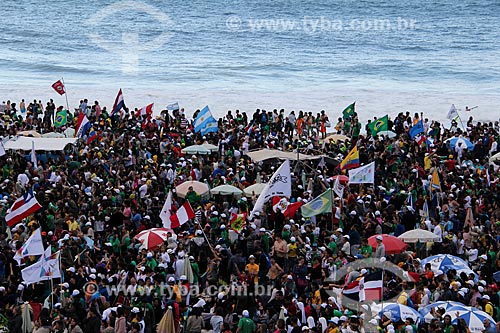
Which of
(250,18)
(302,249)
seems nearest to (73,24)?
(250,18)

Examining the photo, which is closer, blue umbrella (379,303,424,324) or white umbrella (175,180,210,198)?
blue umbrella (379,303,424,324)

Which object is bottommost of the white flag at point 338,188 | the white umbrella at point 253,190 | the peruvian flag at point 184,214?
the white umbrella at point 253,190

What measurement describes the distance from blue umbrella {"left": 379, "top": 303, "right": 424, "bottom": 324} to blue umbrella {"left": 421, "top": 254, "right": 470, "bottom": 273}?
2.26 metres

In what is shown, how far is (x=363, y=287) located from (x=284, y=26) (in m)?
69.3

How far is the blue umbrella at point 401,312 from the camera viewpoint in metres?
12.9

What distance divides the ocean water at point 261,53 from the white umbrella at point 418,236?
78.0 feet

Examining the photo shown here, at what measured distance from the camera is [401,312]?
12984 millimetres

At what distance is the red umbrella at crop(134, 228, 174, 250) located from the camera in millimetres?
15914

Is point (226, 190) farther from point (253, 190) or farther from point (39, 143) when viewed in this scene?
point (39, 143)

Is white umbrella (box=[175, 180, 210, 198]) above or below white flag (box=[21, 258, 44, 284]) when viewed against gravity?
below

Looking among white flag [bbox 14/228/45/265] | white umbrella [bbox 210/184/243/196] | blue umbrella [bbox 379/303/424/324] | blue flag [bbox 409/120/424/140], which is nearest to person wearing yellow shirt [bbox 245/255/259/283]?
blue umbrella [bbox 379/303/424/324]

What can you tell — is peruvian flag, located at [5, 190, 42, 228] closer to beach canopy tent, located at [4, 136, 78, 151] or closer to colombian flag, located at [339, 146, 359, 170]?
beach canopy tent, located at [4, 136, 78, 151]

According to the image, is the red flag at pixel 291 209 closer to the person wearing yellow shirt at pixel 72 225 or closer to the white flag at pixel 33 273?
the person wearing yellow shirt at pixel 72 225

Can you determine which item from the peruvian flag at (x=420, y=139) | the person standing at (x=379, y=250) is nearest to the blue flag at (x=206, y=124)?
the peruvian flag at (x=420, y=139)
